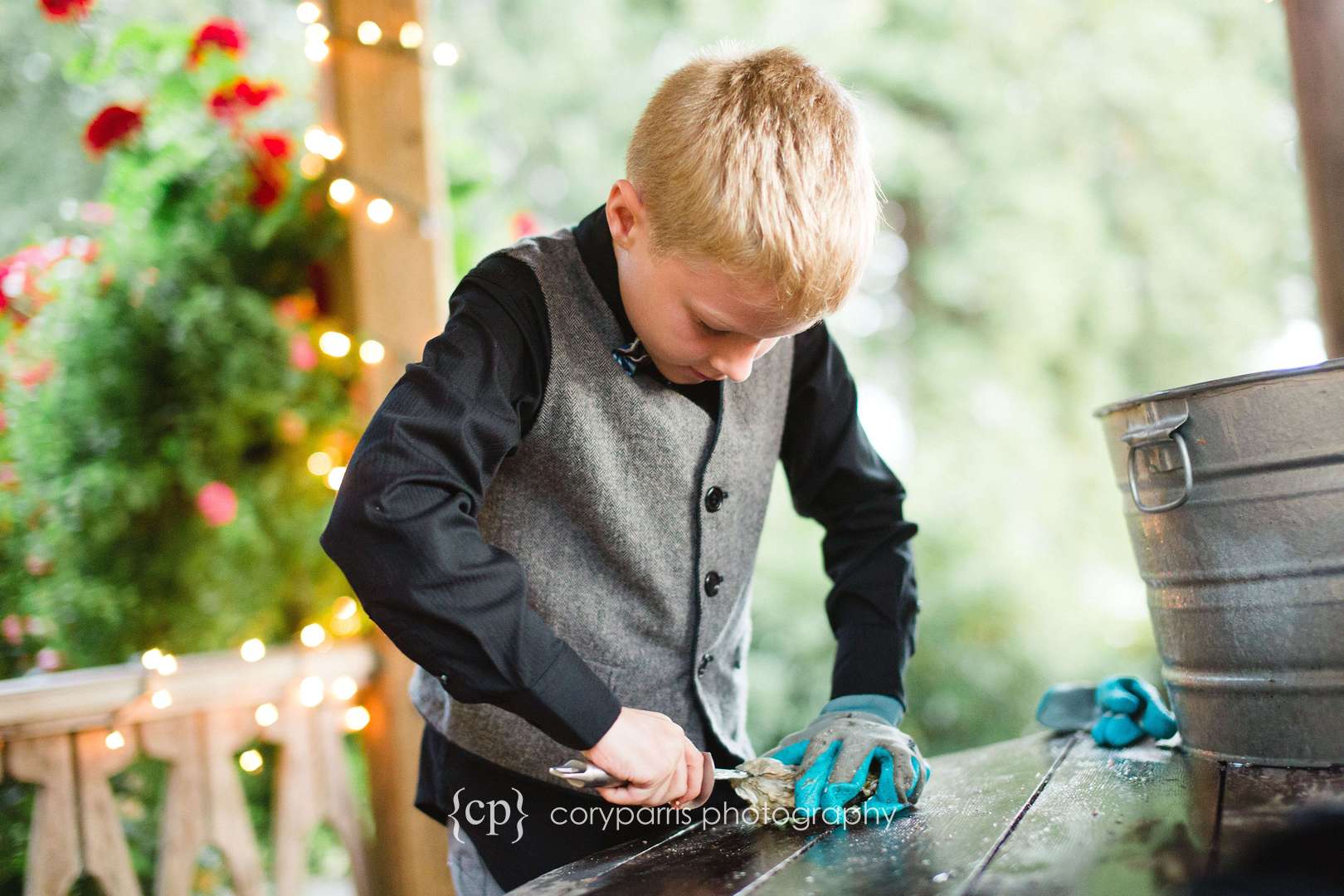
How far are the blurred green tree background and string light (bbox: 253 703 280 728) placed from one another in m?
3.01

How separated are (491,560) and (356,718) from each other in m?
1.52

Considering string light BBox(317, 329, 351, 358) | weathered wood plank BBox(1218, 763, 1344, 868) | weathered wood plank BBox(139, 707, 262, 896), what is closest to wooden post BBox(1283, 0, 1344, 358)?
weathered wood plank BBox(1218, 763, 1344, 868)

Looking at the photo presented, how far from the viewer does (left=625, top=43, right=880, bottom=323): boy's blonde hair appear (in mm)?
1151

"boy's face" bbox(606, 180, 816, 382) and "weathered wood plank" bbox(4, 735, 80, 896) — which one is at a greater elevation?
"boy's face" bbox(606, 180, 816, 382)

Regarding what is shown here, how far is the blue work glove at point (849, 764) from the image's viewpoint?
1.28 m

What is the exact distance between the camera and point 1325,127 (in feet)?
5.65

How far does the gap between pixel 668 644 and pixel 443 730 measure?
1.07 feet

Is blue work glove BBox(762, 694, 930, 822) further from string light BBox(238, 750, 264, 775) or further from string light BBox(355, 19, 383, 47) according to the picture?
string light BBox(355, 19, 383, 47)

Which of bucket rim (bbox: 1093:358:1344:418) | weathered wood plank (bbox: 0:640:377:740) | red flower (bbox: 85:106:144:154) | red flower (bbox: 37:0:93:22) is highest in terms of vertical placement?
red flower (bbox: 37:0:93:22)

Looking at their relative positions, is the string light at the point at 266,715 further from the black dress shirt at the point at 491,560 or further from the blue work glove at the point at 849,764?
the blue work glove at the point at 849,764

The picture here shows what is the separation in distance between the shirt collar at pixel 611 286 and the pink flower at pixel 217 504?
1.44 meters

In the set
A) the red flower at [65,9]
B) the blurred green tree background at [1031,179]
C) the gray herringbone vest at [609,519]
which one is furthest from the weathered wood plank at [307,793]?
the blurred green tree background at [1031,179]

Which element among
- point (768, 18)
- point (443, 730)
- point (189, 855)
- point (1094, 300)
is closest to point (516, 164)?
point (768, 18)

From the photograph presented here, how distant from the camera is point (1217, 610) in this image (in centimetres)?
136
